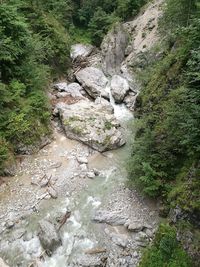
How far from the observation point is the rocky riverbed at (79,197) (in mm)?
10961

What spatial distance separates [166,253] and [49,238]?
469 centimetres

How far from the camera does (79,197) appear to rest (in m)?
13.7

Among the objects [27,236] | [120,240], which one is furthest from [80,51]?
[120,240]

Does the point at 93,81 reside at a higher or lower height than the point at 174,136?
lower

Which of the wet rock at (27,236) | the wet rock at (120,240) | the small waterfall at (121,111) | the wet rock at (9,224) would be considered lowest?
the small waterfall at (121,111)

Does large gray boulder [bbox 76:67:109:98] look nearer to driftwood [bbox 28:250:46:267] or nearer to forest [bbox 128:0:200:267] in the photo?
forest [bbox 128:0:200:267]

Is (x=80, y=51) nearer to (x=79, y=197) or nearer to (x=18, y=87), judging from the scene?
(x=18, y=87)

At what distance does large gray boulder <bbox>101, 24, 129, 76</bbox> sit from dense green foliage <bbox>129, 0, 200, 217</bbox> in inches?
435

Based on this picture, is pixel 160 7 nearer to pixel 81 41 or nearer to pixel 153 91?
pixel 81 41

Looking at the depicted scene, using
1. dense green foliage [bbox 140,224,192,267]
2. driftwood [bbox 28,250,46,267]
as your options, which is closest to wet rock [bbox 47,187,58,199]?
driftwood [bbox 28,250,46,267]

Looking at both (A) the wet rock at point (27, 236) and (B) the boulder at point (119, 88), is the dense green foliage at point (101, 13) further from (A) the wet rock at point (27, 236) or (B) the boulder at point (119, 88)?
(A) the wet rock at point (27, 236)

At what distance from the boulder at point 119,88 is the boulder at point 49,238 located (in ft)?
42.8

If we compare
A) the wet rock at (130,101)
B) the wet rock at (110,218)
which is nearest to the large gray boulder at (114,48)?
the wet rock at (130,101)

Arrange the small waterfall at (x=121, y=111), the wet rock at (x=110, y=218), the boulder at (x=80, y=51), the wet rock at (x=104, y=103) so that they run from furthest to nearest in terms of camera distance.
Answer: the boulder at (x=80, y=51) < the wet rock at (x=104, y=103) < the small waterfall at (x=121, y=111) < the wet rock at (x=110, y=218)
